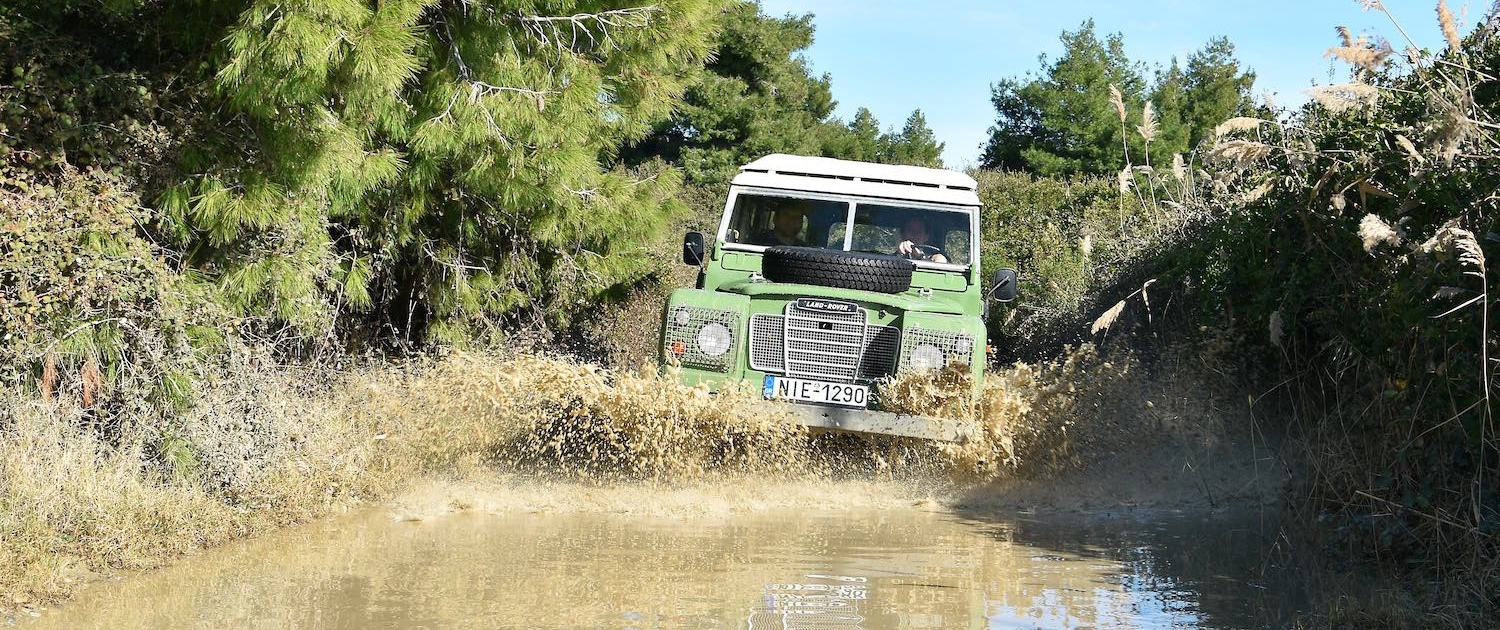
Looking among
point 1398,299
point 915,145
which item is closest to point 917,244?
point 1398,299

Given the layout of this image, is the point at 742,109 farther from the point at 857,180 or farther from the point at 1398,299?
the point at 1398,299

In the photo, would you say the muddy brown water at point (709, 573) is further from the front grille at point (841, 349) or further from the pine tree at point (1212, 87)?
the pine tree at point (1212, 87)

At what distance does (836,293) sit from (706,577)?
3.35m

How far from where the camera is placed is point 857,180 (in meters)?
11.0

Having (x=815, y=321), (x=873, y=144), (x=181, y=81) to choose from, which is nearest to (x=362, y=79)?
(x=181, y=81)

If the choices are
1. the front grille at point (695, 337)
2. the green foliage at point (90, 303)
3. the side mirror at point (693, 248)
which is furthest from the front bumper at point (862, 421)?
the green foliage at point (90, 303)

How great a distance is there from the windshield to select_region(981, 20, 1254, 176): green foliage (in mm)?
35117

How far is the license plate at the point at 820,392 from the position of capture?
9.55 m

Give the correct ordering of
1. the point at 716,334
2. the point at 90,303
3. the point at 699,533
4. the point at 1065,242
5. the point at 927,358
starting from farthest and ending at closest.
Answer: the point at 1065,242 → the point at 716,334 → the point at 927,358 → the point at 699,533 → the point at 90,303

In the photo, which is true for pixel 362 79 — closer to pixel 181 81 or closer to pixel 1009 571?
pixel 181 81

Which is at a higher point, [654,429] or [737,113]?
[737,113]

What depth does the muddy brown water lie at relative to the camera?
593 cm

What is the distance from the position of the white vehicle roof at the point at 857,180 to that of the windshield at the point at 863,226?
94 mm

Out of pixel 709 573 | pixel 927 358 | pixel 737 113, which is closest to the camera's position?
pixel 709 573
